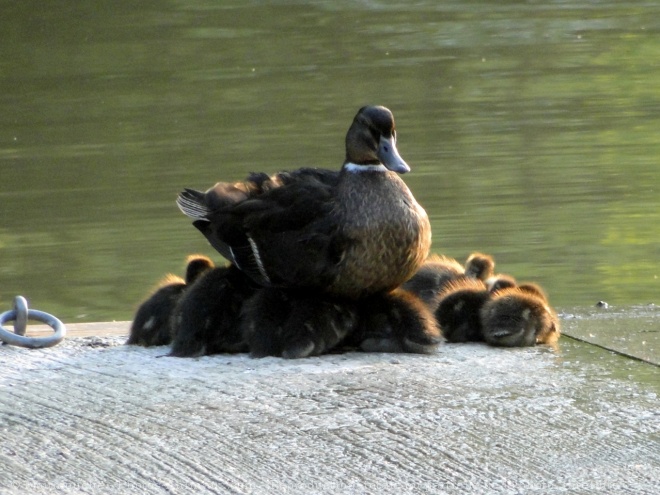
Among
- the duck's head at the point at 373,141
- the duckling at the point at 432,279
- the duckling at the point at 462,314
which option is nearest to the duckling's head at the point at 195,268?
the duck's head at the point at 373,141

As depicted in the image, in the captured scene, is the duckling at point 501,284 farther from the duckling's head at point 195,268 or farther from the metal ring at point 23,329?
the metal ring at point 23,329

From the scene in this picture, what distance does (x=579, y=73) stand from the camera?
15.5 m

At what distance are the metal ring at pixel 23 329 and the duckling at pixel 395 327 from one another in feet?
4.40

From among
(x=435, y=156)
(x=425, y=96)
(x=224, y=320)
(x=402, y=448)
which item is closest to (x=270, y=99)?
(x=425, y=96)

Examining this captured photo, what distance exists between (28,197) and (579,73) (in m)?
6.91

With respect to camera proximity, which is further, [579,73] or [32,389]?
[579,73]

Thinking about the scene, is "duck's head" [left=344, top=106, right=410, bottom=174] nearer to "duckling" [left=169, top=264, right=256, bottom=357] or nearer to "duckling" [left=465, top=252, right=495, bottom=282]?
"duckling" [left=169, top=264, right=256, bottom=357]

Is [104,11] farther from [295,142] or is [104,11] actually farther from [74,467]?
[74,467]

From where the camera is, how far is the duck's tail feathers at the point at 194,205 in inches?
245

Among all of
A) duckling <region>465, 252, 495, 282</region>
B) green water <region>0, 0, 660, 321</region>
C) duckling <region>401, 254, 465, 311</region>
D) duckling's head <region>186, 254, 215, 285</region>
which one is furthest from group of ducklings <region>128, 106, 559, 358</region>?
green water <region>0, 0, 660, 321</region>

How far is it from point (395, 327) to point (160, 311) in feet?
3.72

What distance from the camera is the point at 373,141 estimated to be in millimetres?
5891

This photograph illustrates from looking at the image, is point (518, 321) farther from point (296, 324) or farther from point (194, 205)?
point (194, 205)

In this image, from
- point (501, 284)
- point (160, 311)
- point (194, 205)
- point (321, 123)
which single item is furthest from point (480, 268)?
point (321, 123)
